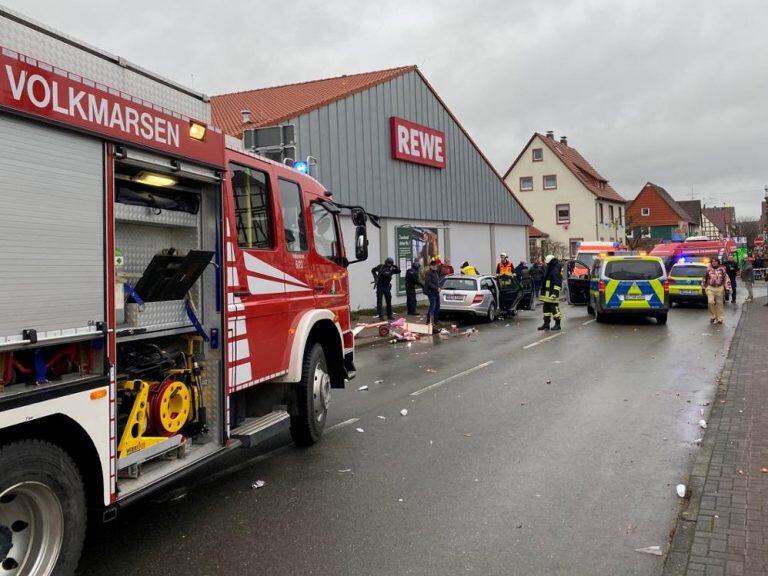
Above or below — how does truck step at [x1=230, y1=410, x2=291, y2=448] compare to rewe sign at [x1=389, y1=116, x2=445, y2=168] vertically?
below

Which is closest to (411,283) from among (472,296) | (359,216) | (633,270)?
(472,296)

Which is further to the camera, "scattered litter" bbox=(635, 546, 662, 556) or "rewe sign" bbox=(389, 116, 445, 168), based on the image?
"rewe sign" bbox=(389, 116, 445, 168)

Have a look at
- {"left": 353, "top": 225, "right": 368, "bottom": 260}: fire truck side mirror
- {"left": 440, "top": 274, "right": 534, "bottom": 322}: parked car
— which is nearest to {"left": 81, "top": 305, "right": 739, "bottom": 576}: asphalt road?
{"left": 353, "top": 225, "right": 368, "bottom": 260}: fire truck side mirror

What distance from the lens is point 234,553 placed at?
400 cm

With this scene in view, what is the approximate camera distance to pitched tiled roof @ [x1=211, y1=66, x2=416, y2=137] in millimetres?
20094

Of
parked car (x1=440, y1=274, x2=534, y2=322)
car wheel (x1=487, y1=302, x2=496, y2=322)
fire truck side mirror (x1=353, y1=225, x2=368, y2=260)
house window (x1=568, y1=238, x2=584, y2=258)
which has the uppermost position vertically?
house window (x1=568, y1=238, x2=584, y2=258)

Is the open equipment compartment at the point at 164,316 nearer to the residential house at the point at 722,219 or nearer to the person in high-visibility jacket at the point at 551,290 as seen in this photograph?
the person in high-visibility jacket at the point at 551,290

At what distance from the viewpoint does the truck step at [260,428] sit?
16.6 ft

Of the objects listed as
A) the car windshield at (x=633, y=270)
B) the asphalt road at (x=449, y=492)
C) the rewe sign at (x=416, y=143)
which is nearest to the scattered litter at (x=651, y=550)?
the asphalt road at (x=449, y=492)

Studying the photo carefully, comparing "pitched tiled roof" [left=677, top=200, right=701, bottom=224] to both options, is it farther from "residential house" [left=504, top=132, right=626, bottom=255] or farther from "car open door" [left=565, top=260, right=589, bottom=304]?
"car open door" [left=565, top=260, right=589, bottom=304]

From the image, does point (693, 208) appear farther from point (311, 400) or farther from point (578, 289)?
point (311, 400)

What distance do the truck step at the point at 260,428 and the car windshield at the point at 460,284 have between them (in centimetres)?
1321

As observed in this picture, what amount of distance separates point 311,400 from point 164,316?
209cm

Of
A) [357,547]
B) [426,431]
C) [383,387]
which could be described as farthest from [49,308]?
[383,387]
